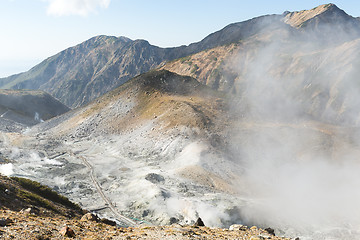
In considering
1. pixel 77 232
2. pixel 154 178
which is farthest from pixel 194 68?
pixel 77 232

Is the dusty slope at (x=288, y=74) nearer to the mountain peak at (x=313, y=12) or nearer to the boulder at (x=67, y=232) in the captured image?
the mountain peak at (x=313, y=12)

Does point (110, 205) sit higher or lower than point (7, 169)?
lower

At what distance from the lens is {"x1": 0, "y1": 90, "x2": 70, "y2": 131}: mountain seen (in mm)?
134475

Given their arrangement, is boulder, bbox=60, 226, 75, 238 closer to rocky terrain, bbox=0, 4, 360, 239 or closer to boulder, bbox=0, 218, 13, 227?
rocky terrain, bbox=0, 4, 360, 239

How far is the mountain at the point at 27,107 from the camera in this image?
134475mm

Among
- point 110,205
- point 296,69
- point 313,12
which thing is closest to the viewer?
point 110,205

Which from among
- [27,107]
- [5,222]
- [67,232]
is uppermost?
[27,107]

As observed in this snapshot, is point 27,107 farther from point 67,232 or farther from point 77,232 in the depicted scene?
point 67,232

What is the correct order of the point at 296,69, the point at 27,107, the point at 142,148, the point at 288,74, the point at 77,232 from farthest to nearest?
1. the point at 27,107
2. the point at 288,74
3. the point at 296,69
4. the point at 142,148
5. the point at 77,232

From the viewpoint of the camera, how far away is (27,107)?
160m

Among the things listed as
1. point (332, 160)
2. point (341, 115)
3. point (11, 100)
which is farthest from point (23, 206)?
point (11, 100)

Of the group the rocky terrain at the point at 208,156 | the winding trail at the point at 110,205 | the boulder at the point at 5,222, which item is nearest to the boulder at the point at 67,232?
the rocky terrain at the point at 208,156

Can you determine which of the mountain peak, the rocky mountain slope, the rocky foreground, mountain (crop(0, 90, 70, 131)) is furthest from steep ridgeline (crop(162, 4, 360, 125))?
mountain (crop(0, 90, 70, 131))

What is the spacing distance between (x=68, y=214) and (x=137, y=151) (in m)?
42.4
